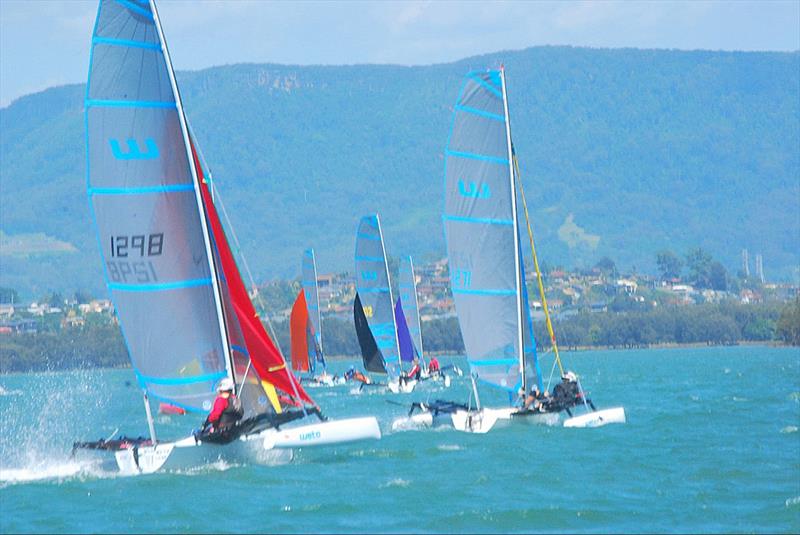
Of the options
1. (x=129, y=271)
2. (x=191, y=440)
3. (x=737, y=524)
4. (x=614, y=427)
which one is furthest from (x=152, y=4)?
(x=614, y=427)

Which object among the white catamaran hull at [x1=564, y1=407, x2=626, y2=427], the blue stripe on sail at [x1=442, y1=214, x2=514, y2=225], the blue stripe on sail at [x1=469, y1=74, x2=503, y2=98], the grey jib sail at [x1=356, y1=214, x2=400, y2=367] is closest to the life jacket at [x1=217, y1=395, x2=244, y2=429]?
the white catamaran hull at [x1=564, y1=407, x2=626, y2=427]

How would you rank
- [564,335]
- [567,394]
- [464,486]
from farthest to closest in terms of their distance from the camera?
[564,335] < [567,394] < [464,486]

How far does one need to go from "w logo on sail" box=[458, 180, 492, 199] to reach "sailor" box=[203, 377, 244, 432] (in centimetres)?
1194

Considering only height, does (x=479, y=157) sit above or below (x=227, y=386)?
above

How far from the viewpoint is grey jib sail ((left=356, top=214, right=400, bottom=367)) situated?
68.8 m

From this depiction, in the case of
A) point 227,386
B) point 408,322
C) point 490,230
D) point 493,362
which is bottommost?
point 493,362

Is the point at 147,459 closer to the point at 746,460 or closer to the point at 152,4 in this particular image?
the point at 152,4

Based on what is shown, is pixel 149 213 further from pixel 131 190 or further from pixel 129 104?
pixel 129 104

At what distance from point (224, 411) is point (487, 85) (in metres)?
13.6

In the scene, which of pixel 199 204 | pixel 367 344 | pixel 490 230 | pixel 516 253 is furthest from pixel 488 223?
pixel 367 344

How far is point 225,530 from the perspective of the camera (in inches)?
861

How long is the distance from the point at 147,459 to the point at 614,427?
43.8 feet

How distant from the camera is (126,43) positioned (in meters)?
27.2

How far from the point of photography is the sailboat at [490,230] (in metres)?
37.7
